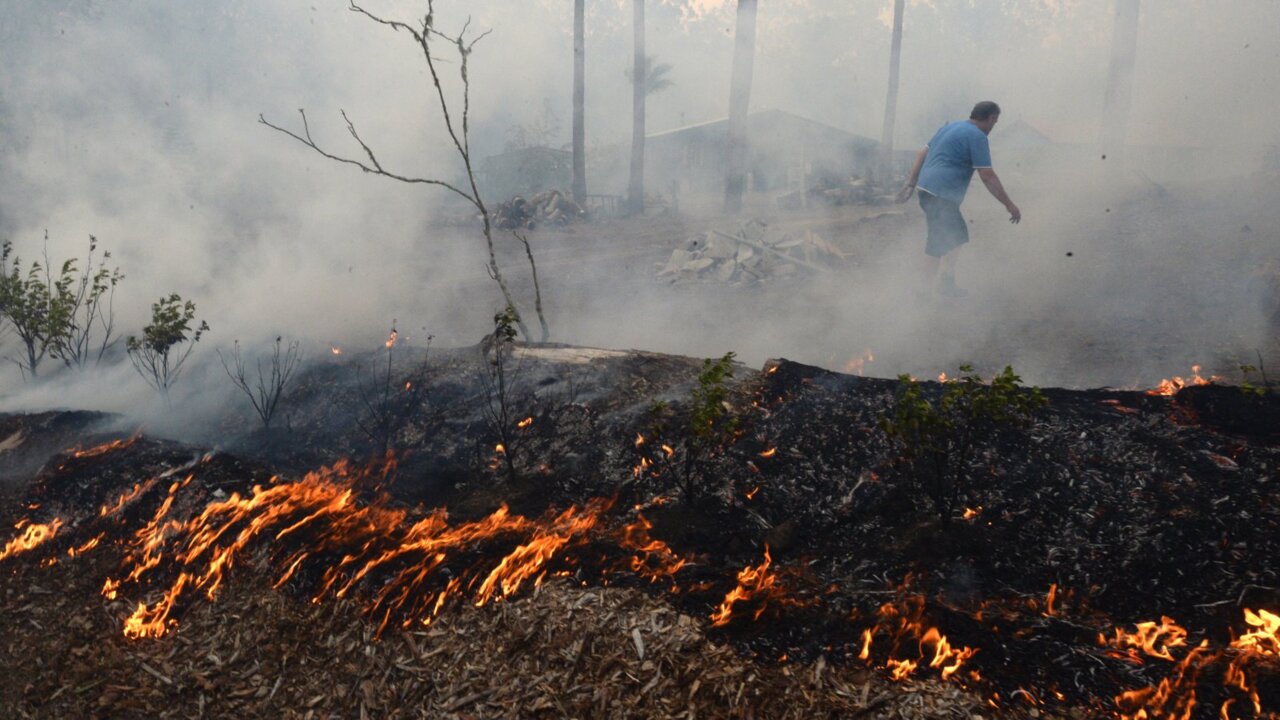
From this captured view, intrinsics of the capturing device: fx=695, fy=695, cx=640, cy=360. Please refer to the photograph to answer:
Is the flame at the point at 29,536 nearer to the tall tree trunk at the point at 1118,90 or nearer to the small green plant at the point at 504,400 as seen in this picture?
the small green plant at the point at 504,400

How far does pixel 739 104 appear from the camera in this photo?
733 inches

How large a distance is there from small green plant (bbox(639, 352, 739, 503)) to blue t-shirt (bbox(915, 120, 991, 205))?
3.96 meters

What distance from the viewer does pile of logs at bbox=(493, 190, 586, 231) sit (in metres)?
18.4

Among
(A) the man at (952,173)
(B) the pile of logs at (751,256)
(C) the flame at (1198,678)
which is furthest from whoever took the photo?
(B) the pile of logs at (751,256)

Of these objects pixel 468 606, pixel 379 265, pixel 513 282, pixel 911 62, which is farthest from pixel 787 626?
pixel 911 62

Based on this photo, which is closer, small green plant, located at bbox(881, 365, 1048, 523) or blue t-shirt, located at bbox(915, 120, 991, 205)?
small green plant, located at bbox(881, 365, 1048, 523)

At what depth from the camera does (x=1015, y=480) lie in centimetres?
394

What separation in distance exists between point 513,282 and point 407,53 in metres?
13.1

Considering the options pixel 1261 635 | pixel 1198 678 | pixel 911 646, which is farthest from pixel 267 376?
pixel 1261 635

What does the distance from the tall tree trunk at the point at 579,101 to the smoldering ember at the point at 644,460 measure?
7804mm

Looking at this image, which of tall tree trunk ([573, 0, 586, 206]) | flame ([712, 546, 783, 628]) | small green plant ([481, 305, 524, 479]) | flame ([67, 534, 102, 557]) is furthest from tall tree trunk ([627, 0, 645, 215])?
flame ([712, 546, 783, 628])

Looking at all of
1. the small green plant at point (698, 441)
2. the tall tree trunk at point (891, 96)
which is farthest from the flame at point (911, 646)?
the tall tree trunk at point (891, 96)

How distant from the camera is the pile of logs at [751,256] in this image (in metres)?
10.9

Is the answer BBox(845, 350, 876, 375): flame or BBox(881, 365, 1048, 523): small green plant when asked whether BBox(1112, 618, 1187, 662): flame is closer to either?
BBox(881, 365, 1048, 523): small green plant
